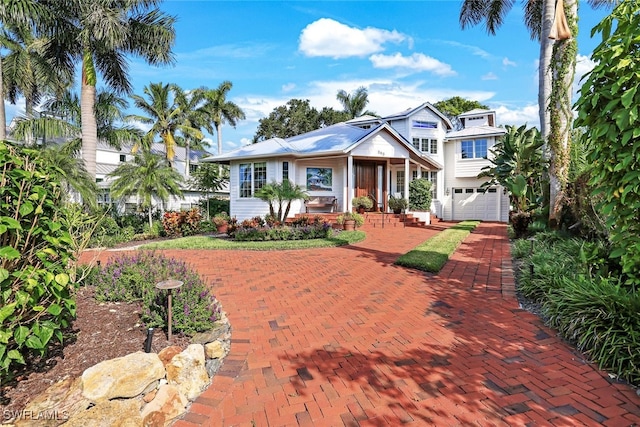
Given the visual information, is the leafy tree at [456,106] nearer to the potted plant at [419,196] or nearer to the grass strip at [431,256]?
the potted plant at [419,196]

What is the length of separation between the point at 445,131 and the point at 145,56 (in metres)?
19.4

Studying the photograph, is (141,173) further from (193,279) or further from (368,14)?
(368,14)

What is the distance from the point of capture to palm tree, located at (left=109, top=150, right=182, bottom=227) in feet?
45.9

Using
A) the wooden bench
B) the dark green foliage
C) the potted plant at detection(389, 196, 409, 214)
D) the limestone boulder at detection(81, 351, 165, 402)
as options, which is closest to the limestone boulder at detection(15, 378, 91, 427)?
the limestone boulder at detection(81, 351, 165, 402)

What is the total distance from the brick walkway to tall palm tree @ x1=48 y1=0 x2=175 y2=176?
1179 centimetres

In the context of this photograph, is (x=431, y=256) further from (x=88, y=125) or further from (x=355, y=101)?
(x=355, y=101)

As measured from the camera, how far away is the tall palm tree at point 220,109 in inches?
1371

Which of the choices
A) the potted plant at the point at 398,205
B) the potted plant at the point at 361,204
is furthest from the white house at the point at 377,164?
the potted plant at the point at 361,204

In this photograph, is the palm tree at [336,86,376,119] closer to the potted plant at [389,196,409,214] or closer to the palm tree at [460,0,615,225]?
the potted plant at [389,196,409,214]

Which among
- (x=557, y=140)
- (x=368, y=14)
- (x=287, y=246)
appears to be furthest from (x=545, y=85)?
(x=287, y=246)

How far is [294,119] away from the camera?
4000 centimetres

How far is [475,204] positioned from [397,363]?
22124mm

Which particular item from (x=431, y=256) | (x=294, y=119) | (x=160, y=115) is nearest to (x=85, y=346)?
(x=431, y=256)

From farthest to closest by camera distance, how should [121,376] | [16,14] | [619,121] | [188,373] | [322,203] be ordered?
[322,203], [16,14], [619,121], [188,373], [121,376]
